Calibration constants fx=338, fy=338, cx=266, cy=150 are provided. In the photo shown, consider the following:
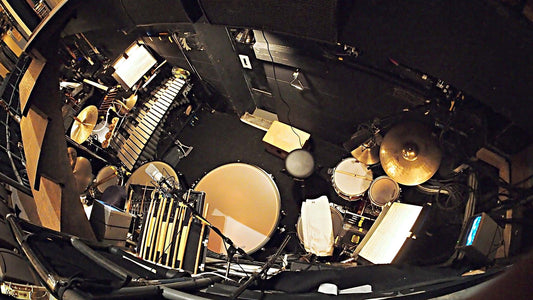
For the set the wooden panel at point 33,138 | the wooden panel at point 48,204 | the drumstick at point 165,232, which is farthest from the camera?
the drumstick at point 165,232

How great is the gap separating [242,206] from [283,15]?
2.66 meters

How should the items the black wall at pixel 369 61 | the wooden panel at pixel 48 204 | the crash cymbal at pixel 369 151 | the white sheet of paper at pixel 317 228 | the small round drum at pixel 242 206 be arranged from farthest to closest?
the small round drum at pixel 242 206
the crash cymbal at pixel 369 151
the white sheet of paper at pixel 317 228
the wooden panel at pixel 48 204
the black wall at pixel 369 61

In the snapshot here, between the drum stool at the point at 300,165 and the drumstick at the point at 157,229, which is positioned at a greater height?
the drum stool at the point at 300,165

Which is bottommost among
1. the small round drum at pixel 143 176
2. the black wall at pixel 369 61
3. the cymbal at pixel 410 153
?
the small round drum at pixel 143 176

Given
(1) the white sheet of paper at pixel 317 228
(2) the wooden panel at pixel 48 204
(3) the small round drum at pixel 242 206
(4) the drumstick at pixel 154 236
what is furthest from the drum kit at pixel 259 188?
(2) the wooden panel at pixel 48 204

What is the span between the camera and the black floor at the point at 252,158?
5.56m

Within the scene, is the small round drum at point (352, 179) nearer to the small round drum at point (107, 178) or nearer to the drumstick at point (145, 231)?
the drumstick at point (145, 231)

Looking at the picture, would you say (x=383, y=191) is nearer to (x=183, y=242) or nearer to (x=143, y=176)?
(x=183, y=242)

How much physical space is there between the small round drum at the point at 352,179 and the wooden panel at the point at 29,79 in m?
3.71

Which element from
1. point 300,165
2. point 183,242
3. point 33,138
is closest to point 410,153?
point 300,165

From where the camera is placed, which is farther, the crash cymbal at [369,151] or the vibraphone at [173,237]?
the crash cymbal at [369,151]

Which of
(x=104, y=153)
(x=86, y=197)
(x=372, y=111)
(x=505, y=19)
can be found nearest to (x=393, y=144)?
(x=372, y=111)

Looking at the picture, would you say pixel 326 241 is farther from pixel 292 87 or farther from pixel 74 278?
pixel 74 278

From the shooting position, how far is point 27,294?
5.52 feet
